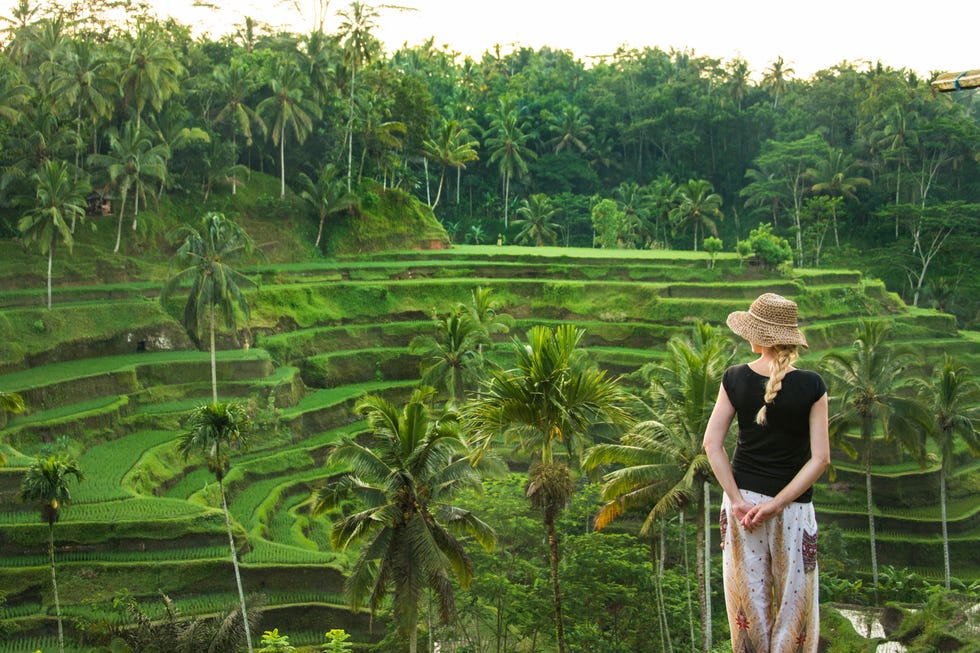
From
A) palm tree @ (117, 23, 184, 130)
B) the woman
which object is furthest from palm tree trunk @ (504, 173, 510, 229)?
the woman

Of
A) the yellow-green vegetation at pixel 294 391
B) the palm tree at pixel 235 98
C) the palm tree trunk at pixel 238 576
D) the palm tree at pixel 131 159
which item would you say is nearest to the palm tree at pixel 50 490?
the yellow-green vegetation at pixel 294 391

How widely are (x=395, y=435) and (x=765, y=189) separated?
1912 inches

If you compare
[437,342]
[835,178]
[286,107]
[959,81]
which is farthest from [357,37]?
[959,81]

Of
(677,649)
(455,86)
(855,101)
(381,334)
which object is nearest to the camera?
(677,649)

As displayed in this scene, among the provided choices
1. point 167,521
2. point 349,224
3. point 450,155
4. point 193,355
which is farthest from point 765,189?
point 167,521

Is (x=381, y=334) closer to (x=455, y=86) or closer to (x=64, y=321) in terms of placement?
(x=64, y=321)

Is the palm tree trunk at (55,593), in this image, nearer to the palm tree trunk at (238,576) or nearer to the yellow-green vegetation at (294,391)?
the yellow-green vegetation at (294,391)

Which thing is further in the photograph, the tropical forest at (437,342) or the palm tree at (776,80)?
the palm tree at (776,80)

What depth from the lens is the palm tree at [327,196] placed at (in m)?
44.3

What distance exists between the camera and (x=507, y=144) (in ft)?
202

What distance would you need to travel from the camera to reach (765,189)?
195 feet

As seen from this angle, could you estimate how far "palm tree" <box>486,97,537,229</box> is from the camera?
6178 cm

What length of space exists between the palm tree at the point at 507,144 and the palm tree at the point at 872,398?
1453 inches

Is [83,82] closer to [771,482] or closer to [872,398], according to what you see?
[872,398]
